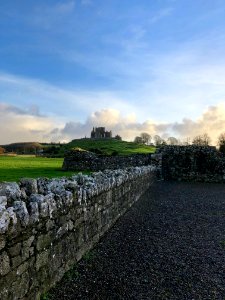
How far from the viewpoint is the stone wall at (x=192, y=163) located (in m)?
33.9

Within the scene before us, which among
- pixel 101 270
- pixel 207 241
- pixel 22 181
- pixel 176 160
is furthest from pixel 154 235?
pixel 176 160

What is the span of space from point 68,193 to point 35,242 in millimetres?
1320

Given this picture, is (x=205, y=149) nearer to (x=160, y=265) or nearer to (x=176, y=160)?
(x=176, y=160)

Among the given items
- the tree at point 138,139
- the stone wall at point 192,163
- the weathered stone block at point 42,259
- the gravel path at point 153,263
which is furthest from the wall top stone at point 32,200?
the tree at point 138,139

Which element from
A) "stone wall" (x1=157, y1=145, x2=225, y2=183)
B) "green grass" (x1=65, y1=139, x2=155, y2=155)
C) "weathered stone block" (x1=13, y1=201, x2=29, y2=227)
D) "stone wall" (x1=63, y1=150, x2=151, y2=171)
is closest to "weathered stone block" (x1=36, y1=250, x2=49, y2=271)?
"weathered stone block" (x1=13, y1=201, x2=29, y2=227)

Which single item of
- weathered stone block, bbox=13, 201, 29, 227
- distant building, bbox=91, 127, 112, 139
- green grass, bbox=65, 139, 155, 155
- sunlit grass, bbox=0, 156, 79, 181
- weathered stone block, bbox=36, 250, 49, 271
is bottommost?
weathered stone block, bbox=36, 250, 49, 271

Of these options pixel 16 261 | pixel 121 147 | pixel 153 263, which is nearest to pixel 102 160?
pixel 153 263

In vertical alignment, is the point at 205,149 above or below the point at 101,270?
above

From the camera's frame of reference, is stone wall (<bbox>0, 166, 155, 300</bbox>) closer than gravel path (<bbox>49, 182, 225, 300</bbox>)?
Yes

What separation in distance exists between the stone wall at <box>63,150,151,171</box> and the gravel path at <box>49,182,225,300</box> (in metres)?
23.8

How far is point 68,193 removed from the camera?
6035 millimetres

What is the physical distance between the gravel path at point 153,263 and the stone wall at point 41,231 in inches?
11.8

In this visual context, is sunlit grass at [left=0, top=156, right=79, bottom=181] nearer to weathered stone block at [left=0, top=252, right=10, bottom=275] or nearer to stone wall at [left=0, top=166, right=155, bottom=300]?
stone wall at [left=0, top=166, right=155, bottom=300]

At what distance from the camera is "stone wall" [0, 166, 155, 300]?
4141 millimetres
